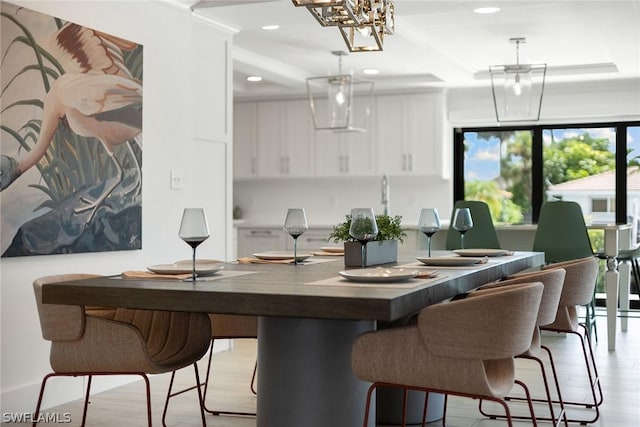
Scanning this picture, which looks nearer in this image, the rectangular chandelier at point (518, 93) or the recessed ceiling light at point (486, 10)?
the recessed ceiling light at point (486, 10)

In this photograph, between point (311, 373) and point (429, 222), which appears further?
point (429, 222)

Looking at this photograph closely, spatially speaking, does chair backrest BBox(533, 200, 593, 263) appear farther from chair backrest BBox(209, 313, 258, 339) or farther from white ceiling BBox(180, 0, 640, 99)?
chair backrest BBox(209, 313, 258, 339)

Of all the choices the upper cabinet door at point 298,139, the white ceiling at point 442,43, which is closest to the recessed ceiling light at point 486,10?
the white ceiling at point 442,43

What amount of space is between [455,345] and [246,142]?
6.77m

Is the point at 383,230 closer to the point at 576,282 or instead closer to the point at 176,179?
the point at 576,282

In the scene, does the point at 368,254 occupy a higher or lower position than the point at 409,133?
lower

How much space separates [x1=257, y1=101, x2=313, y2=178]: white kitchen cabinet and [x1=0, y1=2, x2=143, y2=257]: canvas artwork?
425 centimetres

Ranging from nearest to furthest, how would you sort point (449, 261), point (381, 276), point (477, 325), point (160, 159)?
1. point (477, 325)
2. point (381, 276)
3. point (449, 261)
4. point (160, 159)

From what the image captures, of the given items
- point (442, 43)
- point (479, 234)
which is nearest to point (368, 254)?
point (479, 234)

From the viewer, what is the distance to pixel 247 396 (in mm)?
4336

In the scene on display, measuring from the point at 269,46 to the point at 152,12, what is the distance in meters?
1.95

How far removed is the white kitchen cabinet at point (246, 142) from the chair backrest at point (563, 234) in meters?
3.96

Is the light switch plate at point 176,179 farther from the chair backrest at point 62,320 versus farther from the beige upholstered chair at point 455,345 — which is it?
the beige upholstered chair at point 455,345

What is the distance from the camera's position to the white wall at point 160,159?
392 centimetres
